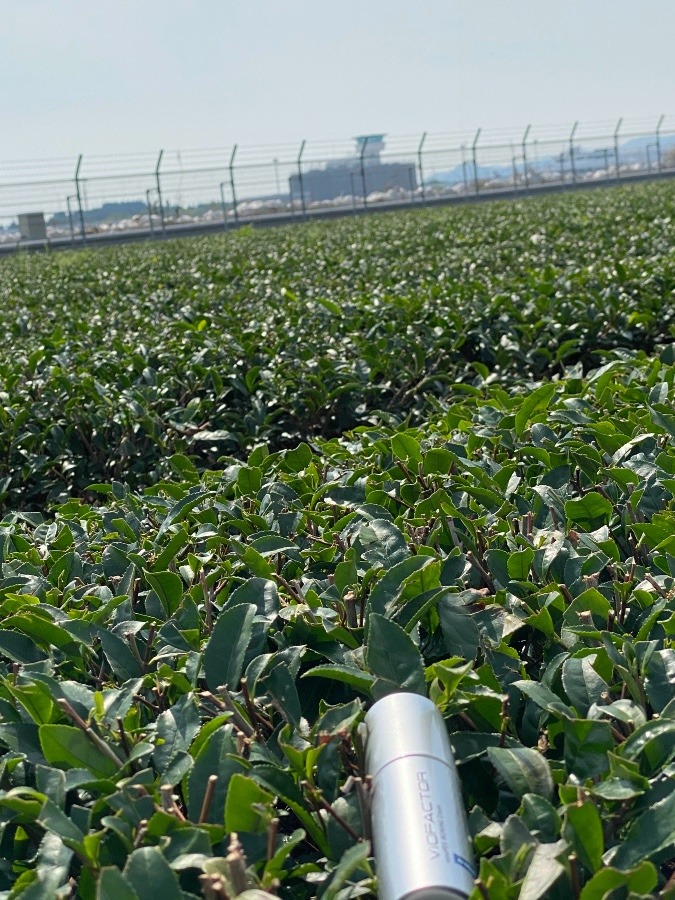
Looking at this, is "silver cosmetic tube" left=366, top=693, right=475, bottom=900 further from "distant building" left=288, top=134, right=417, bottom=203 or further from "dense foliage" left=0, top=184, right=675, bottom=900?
"distant building" left=288, top=134, right=417, bottom=203

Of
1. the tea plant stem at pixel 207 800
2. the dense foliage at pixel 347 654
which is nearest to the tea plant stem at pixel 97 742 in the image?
the dense foliage at pixel 347 654

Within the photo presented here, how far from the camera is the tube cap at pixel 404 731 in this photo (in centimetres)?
111

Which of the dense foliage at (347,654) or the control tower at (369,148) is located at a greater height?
the control tower at (369,148)

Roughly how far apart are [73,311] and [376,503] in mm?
5954

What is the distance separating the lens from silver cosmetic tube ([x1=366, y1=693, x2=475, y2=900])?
95 cm

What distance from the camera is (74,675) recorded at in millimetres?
1682

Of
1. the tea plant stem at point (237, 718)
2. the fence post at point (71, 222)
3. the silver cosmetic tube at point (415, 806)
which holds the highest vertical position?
the fence post at point (71, 222)

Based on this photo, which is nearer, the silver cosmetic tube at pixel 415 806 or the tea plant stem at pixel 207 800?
the silver cosmetic tube at pixel 415 806

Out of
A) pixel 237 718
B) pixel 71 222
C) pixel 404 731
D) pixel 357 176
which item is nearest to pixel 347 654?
pixel 237 718

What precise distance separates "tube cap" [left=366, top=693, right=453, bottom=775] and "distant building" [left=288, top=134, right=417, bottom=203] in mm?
37383

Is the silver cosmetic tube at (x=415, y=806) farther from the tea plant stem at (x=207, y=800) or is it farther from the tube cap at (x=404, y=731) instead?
the tea plant stem at (x=207, y=800)

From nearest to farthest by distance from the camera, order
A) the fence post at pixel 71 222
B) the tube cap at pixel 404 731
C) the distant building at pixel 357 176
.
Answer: the tube cap at pixel 404 731 → the fence post at pixel 71 222 → the distant building at pixel 357 176

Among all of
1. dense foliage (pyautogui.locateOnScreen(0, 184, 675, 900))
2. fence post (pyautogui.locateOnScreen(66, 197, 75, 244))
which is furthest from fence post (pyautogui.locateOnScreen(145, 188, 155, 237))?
dense foliage (pyautogui.locateOnScreen(0, 184, 675, 900))

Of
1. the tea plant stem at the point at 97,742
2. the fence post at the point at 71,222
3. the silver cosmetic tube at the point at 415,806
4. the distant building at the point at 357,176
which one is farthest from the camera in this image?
the distant building at the point at 357,176
